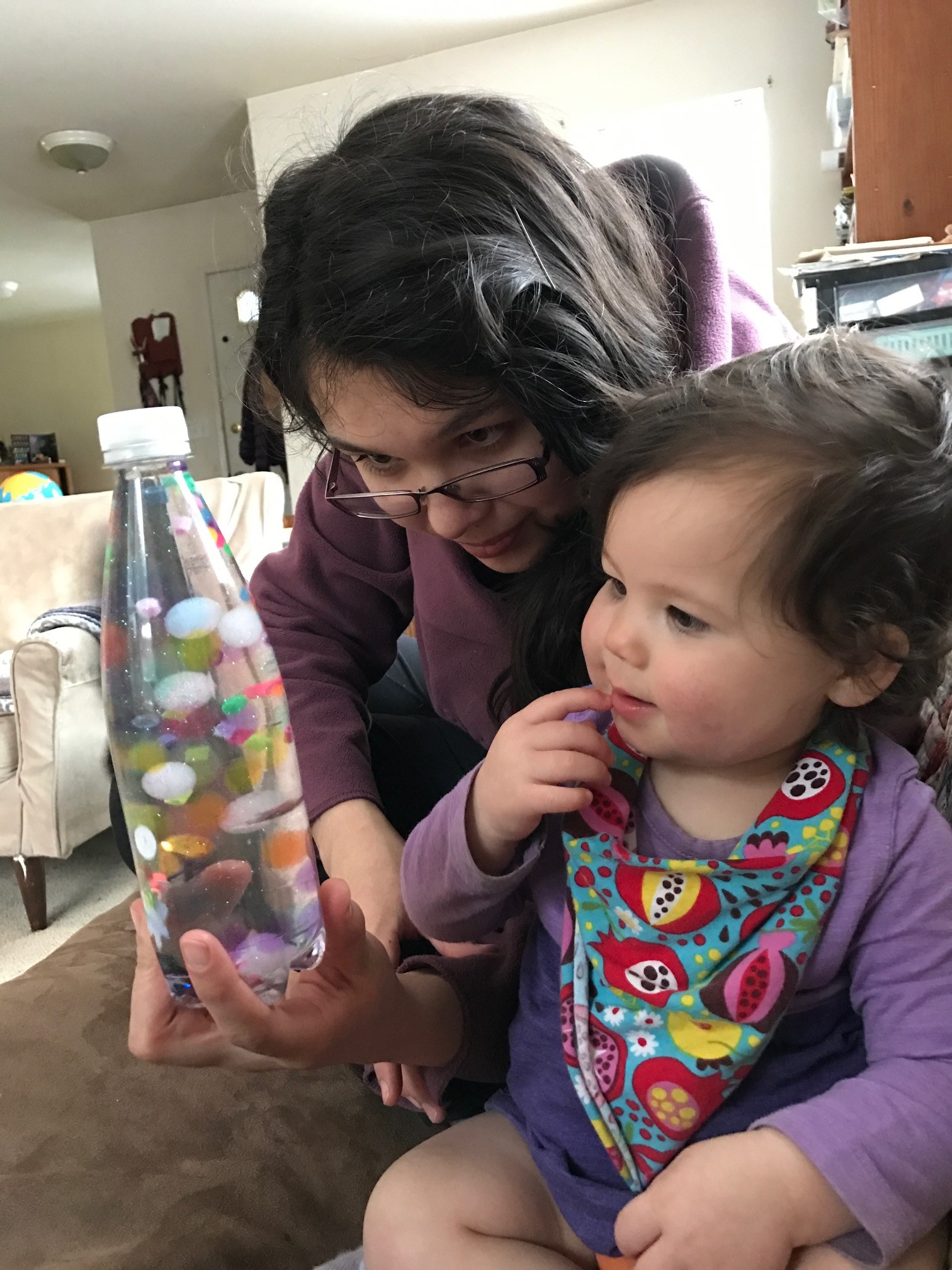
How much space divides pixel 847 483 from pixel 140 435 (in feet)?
1.46

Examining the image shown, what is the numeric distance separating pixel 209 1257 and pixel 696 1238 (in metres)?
0.42

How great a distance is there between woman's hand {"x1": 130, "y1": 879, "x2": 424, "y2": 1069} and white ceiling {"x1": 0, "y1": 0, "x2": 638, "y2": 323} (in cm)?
304

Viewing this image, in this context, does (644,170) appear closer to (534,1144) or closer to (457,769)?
(457,769)

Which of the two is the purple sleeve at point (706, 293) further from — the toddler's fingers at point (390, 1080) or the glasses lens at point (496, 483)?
the toddler's fingers at point (390, 1080)

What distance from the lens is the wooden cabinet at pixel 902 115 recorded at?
2.04 meters

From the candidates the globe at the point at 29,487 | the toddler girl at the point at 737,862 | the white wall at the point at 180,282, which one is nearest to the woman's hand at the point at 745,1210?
the toddler girl at the point at 737,862

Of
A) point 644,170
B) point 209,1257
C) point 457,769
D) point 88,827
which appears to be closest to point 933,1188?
point 209,1257

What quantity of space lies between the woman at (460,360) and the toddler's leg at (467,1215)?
0.09m

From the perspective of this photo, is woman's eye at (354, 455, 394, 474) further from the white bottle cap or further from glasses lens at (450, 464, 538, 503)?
the white bottle cap

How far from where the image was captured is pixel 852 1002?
63cm

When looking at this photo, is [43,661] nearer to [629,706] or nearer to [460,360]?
[460,360]

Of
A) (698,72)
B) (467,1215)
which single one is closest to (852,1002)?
(467,1215)

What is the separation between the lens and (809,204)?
3.88 meters

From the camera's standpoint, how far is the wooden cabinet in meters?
2.04
